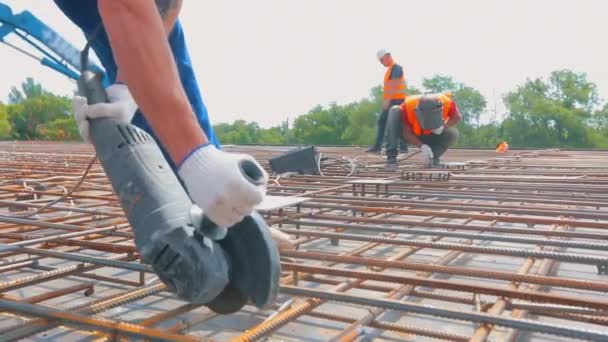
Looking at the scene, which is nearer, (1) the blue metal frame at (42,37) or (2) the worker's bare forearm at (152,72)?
(2) the worker's bare forearm at (152,72)

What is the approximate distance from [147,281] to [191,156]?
1.11m

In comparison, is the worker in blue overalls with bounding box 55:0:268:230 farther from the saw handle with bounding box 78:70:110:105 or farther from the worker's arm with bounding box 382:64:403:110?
the worker's arm with bounding box 382:64:403:110

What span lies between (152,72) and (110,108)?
29cm

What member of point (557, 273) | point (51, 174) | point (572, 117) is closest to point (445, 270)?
point (557, 273)

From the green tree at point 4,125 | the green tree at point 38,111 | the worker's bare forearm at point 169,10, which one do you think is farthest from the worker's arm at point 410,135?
the green tree at point 38,111

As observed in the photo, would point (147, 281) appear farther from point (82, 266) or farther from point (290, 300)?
point (290, 300)

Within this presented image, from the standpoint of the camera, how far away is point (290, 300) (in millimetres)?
1834

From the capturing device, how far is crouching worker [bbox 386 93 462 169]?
5.57 metres

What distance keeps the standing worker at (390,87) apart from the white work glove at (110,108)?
580cm

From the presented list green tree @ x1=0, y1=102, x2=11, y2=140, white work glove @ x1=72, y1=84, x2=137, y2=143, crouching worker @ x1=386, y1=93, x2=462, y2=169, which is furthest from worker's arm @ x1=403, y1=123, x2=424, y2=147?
green tree @ x1=0, y1=102, x2=11, y2=140

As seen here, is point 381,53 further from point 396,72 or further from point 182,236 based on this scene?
point 182,236

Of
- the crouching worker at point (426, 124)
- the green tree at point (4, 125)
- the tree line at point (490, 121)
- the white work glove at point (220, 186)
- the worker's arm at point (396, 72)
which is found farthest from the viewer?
the tree line at point (490, 121)

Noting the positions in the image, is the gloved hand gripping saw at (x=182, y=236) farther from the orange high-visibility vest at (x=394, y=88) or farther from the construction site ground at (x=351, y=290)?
the orange high-visibility vest at (x=394, y=88)

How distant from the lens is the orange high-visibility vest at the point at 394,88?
24.1ft
